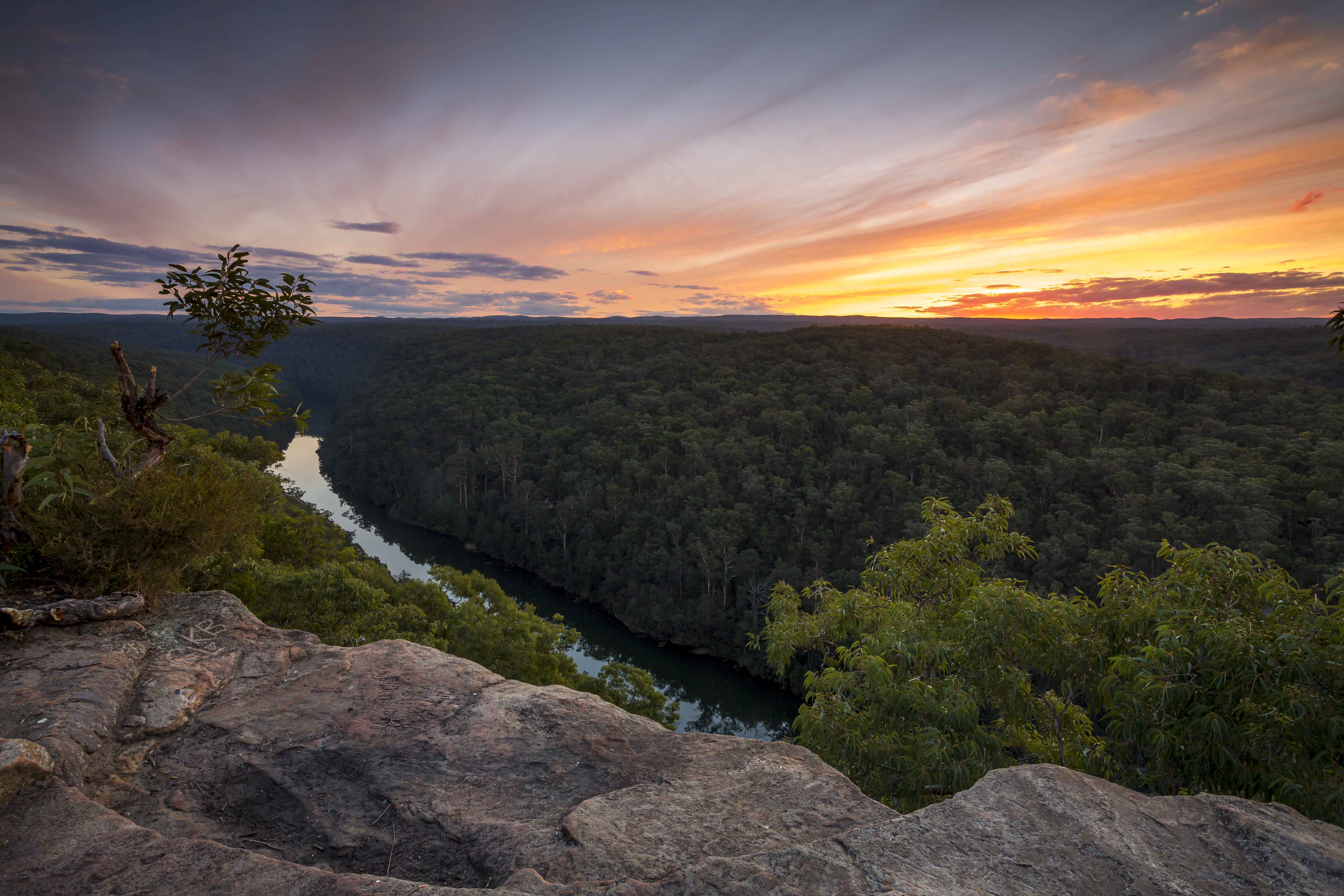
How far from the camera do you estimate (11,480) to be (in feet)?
14.0

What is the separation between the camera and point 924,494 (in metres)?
49.1

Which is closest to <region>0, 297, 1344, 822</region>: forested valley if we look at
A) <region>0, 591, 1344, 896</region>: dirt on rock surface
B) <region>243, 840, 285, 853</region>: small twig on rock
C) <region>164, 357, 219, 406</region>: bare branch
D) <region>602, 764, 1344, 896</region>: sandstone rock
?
<region>164, 357, 219, 406</region>: bare branch

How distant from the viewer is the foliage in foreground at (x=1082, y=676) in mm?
4246

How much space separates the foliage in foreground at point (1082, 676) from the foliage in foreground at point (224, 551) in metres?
6.35

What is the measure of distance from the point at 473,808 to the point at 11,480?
14.0 feet

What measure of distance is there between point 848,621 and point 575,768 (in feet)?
17.5

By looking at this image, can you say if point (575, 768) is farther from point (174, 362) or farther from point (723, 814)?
point (174, 362)

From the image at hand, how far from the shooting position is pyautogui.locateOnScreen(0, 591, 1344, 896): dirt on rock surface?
8.18 feet

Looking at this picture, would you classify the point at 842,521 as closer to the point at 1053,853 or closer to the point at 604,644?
the point at 604,644

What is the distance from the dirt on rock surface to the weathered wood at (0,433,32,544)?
0.87m

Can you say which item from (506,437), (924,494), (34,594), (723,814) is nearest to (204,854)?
(723,814)

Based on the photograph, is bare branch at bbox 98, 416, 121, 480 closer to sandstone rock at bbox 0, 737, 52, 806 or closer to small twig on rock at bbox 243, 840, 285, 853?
sandstone rock at bbox 0, 737, 52, 806

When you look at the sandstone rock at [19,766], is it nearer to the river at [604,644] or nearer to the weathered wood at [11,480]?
the weathered wood at [11,480]

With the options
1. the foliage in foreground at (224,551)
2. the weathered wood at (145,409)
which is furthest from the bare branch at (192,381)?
the foliage in foreground at (224,551)
